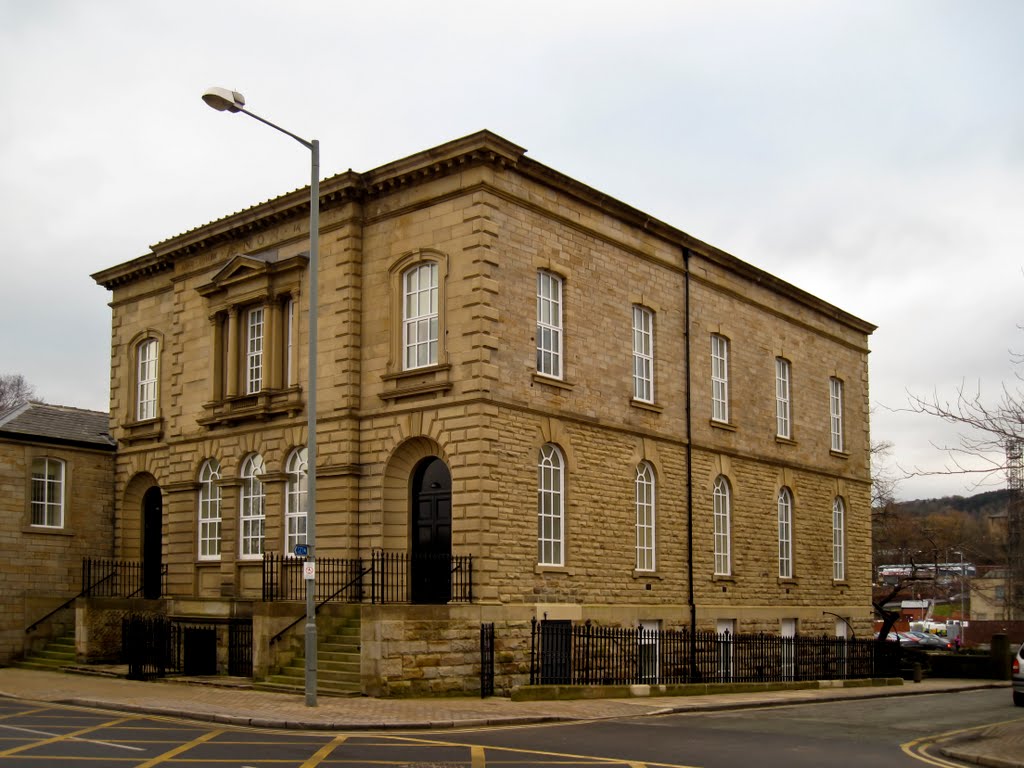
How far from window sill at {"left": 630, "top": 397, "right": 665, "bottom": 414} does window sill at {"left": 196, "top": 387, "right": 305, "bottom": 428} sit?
766 centimetres

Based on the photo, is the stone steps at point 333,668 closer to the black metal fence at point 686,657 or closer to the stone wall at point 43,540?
the black metal fence at point 686,657

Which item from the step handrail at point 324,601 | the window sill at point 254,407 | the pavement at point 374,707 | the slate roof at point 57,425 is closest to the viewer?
the pavement at point 374,707

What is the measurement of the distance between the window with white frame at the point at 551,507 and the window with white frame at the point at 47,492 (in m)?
14.1

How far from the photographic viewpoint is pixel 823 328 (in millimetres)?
36625

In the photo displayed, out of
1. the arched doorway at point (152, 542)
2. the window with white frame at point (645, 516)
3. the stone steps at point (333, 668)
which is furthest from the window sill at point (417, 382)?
the arched doorway at point (152, 542)

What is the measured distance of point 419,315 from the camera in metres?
24.6

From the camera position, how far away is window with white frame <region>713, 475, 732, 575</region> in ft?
99.1

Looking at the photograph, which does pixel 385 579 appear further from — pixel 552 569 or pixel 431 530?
pixel 552 569

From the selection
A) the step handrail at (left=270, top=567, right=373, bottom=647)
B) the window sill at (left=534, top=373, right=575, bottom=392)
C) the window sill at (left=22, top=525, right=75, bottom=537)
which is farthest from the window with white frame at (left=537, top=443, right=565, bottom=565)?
the window sill at (left=22, top=525, right=75, bottom=537)

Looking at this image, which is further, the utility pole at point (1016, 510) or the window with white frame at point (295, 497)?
the window with white frame at point (295, 497)

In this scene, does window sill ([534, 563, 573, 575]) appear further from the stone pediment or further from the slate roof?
the slate roof

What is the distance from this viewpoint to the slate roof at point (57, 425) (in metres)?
30.2

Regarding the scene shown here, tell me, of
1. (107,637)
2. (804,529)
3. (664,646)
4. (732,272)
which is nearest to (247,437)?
(107,637)

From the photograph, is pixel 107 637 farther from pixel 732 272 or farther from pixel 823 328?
pixel 823 328
